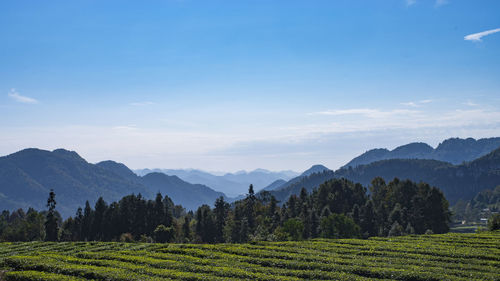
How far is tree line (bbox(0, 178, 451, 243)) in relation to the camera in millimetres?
105062

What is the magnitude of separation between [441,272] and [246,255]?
20618 mm

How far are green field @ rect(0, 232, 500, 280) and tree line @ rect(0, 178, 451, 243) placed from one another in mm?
54931

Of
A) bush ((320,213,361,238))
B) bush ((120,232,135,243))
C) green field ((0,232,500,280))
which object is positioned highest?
green field ((0,232,500,280))

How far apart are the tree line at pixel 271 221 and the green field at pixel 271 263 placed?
180 feet

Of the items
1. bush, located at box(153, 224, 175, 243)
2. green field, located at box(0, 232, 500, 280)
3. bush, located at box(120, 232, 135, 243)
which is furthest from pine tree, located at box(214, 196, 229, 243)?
green field, located at box(0, 232, 500, 280)

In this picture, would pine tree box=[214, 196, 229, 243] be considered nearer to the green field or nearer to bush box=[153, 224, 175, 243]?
bush box=[153, 224, 175, 243]

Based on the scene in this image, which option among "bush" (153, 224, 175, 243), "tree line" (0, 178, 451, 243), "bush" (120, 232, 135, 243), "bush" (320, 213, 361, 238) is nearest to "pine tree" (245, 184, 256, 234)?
"tree line" (0, 178, 451, 243)

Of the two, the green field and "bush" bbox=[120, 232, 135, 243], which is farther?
"bush" bbox=[120, 232, 135, 243]

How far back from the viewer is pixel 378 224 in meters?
116

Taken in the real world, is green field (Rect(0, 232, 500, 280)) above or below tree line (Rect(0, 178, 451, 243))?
above

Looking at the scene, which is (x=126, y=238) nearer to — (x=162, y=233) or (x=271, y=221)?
(x=162, y=233)


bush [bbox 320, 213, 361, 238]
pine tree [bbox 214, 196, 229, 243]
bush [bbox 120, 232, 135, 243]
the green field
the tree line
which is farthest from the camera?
pine tree [bbox 214, 196, 229, 243]

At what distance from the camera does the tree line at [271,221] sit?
105062 millimetres

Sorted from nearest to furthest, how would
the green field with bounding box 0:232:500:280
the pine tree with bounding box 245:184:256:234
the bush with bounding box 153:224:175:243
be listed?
1. the green field with bounding box 0:232:500:280
2. the bush with bounding box 153:224:175:243
3. the pine tree with bounding box 245:184:256:234
